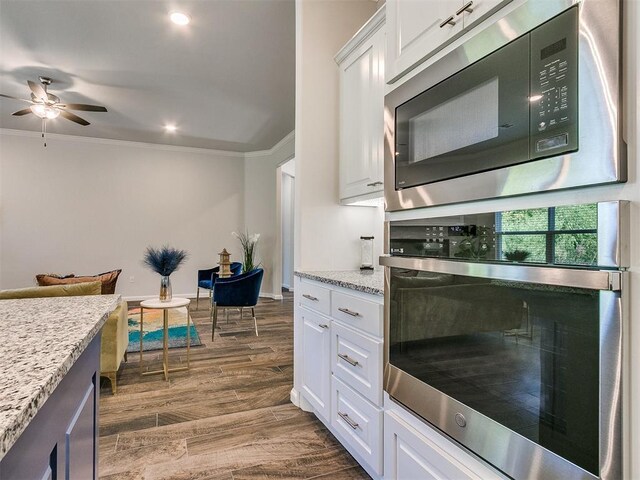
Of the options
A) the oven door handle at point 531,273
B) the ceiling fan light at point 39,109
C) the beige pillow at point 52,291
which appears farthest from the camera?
the ceiling fan light at point 39,109

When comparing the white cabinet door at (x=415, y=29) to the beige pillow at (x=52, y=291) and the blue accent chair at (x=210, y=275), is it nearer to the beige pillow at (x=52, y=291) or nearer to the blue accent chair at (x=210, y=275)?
the beige pillow at (x=52, y=291)

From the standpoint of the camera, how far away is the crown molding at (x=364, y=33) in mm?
1918

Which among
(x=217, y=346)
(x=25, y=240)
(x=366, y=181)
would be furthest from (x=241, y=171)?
(x=366, y=181)

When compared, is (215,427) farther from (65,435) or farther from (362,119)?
(362,119)

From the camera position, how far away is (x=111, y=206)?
6.37 metres

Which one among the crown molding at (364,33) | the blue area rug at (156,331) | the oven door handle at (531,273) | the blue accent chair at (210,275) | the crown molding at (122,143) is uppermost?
the crown molding at (122,143)

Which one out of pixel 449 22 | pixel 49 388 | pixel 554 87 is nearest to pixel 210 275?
pixel 449 22

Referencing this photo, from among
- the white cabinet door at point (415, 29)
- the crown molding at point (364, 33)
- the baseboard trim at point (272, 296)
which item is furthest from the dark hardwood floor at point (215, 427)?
the baseboard trim at point (272, 296)

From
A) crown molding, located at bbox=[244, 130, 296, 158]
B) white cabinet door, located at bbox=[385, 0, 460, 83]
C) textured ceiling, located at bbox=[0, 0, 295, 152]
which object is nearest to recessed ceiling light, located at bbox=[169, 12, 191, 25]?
textured ceiling, located at bbox=[0, 0, 295, 152]

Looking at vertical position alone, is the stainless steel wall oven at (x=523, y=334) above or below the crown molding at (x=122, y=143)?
below

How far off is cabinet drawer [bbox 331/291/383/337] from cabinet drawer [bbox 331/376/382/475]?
0.33 meters

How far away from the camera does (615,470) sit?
0.65m

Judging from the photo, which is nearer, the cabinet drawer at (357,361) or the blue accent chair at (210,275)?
the cabinet drawer at (357,361)

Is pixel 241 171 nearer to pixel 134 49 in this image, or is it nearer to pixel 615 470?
pixel 134 49
